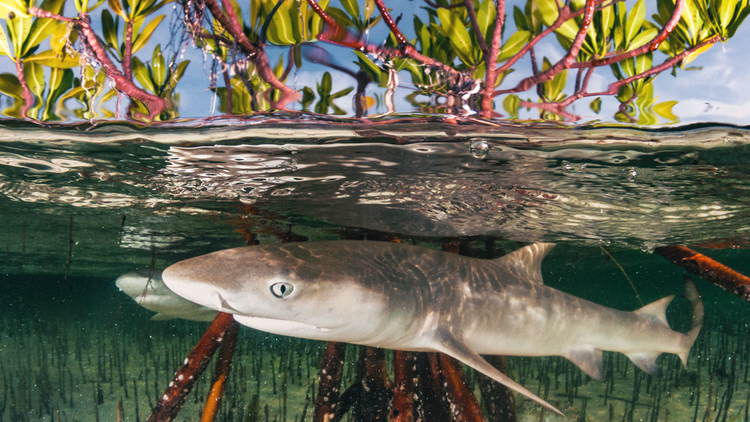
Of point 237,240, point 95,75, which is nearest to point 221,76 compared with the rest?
point 95,75

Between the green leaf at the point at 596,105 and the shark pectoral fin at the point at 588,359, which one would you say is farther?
the shark pectoral fin at the point at 588,359

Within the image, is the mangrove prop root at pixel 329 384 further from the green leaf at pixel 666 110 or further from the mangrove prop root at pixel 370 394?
the green leaf at pixel 666 110

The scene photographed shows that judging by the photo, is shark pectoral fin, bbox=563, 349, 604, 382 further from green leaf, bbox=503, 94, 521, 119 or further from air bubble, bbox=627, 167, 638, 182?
green leaf, bbox=503, 94, 521, 119

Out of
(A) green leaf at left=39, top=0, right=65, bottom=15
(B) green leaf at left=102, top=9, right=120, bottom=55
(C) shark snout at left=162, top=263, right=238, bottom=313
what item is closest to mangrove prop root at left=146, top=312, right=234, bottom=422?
(C) shark snout at left=162, top=263, right=238, bottom=313

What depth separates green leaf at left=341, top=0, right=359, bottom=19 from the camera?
310 cm

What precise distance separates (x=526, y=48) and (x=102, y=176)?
7270 mm

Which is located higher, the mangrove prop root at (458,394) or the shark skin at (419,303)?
the shark skin at (419,303)

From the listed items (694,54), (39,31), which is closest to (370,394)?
(694,54)

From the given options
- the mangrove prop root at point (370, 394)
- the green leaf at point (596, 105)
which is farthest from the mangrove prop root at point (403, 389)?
the green leaf at point (596, 105)

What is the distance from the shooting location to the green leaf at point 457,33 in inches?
132

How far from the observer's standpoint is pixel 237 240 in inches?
631

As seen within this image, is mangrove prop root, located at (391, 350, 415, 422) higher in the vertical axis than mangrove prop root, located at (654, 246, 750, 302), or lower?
lower

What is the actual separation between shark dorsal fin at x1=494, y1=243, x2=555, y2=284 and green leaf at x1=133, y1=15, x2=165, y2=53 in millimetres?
5120

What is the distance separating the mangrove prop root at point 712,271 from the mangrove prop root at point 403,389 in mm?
4496
